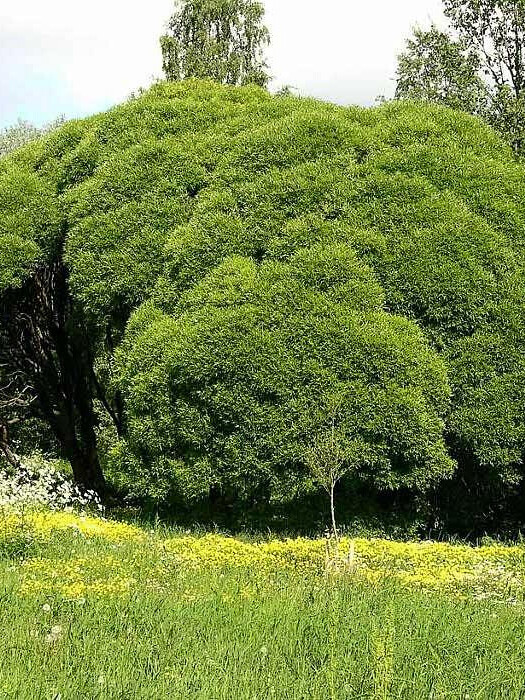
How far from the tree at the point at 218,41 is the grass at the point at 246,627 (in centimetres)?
2338

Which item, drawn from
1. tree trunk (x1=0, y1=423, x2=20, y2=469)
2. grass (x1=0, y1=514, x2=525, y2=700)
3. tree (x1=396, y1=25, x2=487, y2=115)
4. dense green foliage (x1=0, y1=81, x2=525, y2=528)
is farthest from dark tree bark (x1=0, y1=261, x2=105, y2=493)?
tree (x1=396, y1=25, x2=487, y2=115)

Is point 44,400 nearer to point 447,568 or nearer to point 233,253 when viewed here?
point 233,253

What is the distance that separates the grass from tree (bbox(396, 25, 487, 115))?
58.8 feet

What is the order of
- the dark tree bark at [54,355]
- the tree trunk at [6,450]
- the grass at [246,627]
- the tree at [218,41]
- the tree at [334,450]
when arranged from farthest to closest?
the tree at [218,41] < the tree trunk at [6,450] < the dark tree bark at [54,355] < the tree at [334,450] < the grass at [246,627]

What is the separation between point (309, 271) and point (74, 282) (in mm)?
2723

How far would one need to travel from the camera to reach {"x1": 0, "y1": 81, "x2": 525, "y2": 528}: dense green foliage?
7.80m

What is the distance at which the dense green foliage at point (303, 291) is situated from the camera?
307 inches

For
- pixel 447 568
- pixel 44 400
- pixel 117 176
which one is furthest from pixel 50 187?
pixel 447 568

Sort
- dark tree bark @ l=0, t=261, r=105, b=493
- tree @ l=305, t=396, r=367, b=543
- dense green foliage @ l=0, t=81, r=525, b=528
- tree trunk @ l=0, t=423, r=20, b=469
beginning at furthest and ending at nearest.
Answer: tree trunk @ l=0, t=423, r=20, b=469 → dark tree bark @ l=0, t=261, r=105, b=493 → dense green foliage @ l=0, t=81, r=525, b=528 → tree @ l=305, t=396, r=367, b=543

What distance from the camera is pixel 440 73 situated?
2342cm

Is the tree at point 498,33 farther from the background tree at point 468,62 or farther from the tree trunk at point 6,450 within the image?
the tree trunk at point 6,450

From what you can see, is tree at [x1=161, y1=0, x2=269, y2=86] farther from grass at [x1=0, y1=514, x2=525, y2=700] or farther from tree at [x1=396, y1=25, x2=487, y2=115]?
grass at [x1=0, y1=514, x2=525, y2=700]

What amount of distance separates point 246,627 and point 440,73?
21369mm

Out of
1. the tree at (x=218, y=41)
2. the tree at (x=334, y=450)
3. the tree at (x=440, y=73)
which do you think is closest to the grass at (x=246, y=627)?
the tree at (x=334, y=450)
